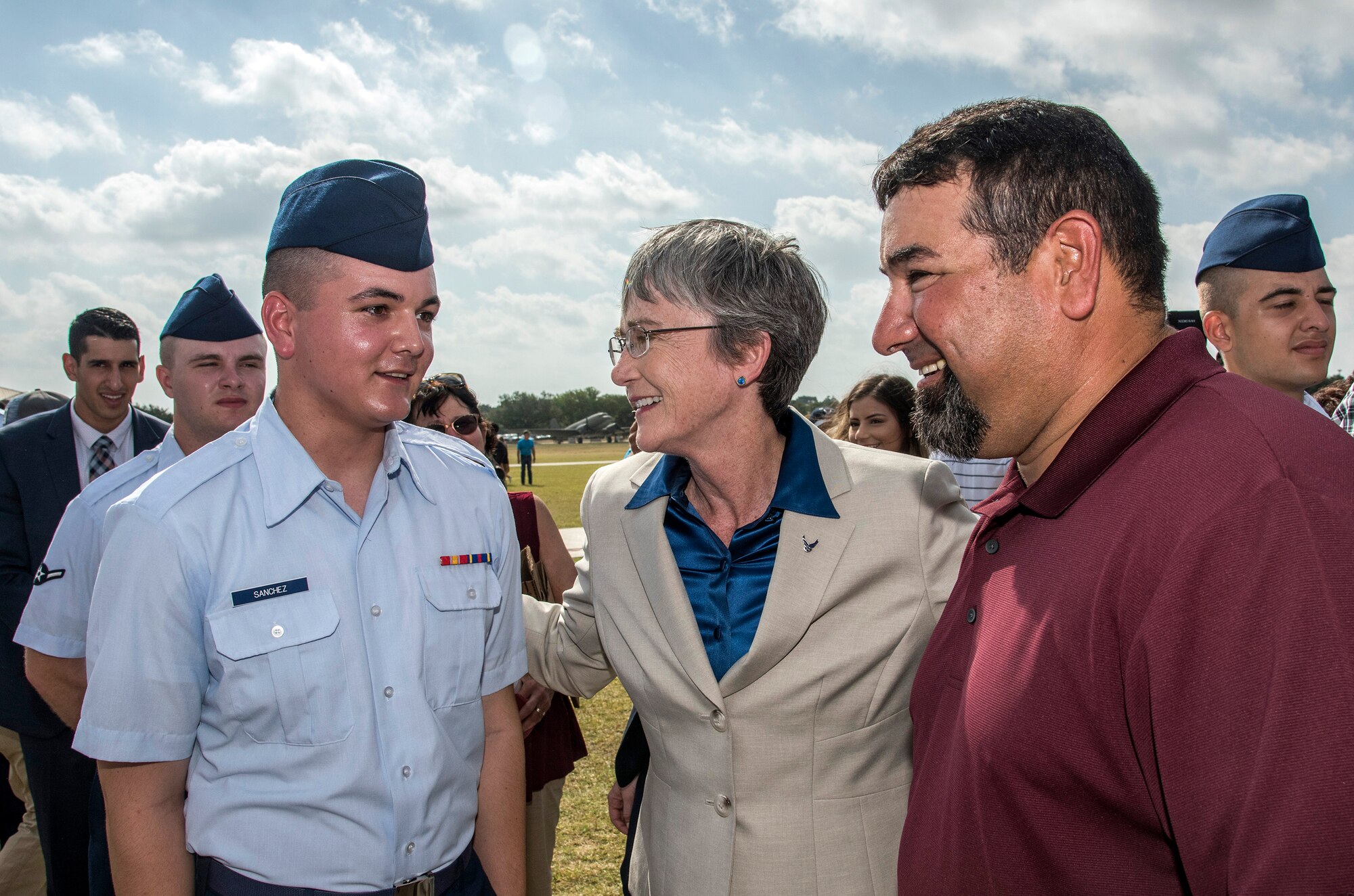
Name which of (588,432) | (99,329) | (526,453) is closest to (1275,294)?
(99,329)

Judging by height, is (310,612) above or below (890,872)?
above

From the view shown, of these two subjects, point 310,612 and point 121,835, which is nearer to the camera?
point 121,835

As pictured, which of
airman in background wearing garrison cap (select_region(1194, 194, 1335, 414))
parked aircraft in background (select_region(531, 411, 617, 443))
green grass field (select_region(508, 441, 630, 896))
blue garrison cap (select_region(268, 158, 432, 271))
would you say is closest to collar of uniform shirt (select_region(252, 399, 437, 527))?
blue garrison cap (select_region(268, 158, 432, 271))

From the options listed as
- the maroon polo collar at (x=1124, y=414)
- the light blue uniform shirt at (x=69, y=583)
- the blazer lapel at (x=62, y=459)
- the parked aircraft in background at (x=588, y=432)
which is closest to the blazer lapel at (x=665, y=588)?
the maroon polo collar at (x=1124, y=414)

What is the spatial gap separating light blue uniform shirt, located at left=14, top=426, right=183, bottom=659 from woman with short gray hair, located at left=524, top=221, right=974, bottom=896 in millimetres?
1565

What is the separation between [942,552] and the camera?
2.25 meters

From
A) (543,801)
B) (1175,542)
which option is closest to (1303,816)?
(1175,542)

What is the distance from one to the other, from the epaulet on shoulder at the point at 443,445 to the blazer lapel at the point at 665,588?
48cm

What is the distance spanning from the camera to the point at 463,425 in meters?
4.49

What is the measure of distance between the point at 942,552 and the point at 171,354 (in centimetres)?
349

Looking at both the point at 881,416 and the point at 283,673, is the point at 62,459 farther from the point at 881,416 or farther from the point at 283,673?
the point at 881,416

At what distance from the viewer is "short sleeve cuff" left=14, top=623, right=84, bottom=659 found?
2.78m

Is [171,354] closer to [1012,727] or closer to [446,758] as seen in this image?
[446,758]

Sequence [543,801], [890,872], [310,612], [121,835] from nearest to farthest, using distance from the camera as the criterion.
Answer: [121,835], [310,612], [890,872], [543,801]
